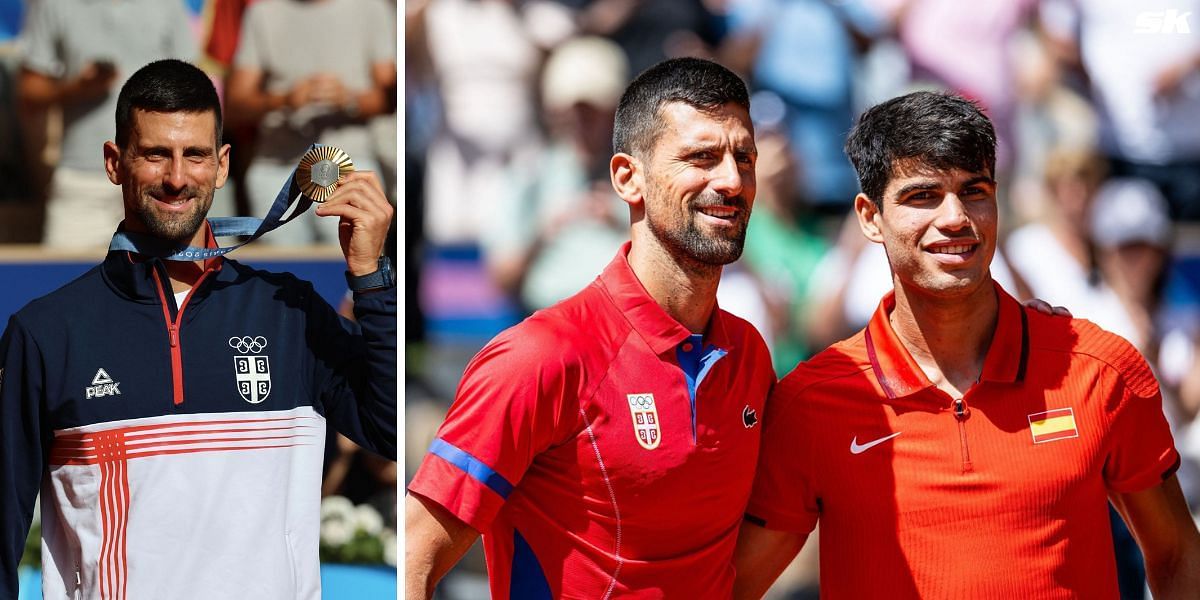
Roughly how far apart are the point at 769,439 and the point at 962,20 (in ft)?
6.85

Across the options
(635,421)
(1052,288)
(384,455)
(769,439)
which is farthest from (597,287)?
(1052,288)

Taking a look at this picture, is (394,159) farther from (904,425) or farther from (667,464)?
(904,425)

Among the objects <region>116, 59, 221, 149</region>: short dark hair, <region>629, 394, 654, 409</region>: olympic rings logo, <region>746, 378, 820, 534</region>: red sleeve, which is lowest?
<region>746, 378, 820, 534</region>: red sleeve

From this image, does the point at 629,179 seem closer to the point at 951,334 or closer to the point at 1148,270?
the point at 951,334

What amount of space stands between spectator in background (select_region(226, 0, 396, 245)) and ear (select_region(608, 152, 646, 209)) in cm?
89

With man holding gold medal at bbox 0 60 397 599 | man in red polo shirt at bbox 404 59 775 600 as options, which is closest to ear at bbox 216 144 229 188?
man holding gold medal at bbox 0 60 397 599

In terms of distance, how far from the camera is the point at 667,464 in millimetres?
2512

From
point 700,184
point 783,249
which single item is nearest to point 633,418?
point 700,184

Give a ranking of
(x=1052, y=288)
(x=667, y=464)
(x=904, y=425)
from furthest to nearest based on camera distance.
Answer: (x=1052, y=288) → (x=904, y=425) → (x=667, y=464)

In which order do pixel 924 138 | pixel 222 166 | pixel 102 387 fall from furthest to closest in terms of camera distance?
pixel 222 166, pixel 102 387, pixel 924 138

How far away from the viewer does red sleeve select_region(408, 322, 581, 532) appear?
2.46m

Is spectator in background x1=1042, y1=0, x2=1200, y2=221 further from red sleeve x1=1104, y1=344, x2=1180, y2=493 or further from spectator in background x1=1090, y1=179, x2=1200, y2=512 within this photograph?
red sleeve x1=1104, y1=344, x2=1180, y2=493

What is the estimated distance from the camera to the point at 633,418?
2527mm

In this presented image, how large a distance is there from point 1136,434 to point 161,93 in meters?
2.34
